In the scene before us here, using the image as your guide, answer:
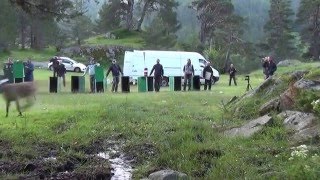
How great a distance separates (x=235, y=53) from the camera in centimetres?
6894

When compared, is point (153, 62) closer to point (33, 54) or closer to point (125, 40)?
point (33, 54)

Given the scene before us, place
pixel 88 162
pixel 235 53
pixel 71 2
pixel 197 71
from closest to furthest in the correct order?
pixel 88 162, pixel 71 2, pixel 197 71, pixel 235 53

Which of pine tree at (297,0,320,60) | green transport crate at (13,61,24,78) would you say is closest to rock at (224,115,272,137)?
green transport crate at (13,61,24,78)

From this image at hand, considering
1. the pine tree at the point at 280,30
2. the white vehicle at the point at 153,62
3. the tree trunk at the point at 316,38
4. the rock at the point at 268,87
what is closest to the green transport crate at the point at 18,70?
the white vehicle at the point at 153,62

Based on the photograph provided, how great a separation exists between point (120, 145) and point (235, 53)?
191 ft

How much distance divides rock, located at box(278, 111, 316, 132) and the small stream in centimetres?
369

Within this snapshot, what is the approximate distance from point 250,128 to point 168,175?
354 cm

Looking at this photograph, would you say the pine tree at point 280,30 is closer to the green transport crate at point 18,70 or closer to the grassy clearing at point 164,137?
the green transport crate at point 18,70

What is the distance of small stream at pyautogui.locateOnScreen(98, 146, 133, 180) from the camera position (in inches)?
388

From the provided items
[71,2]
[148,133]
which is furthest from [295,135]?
Answer: [71,2]

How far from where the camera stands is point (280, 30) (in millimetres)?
74188

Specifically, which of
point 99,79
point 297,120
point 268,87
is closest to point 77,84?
point 99,79

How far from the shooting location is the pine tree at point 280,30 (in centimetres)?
7375

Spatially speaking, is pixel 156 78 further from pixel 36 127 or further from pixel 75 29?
pixel 75 29
